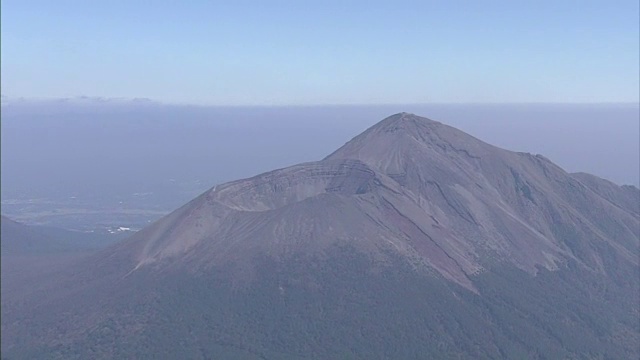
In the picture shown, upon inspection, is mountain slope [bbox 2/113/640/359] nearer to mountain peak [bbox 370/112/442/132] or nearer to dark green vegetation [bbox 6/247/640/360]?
dark green vegetation [bbox 6/247/640/360]

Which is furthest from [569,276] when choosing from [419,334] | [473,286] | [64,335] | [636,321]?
[64,335]

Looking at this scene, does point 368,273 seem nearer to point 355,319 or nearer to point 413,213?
point 355,319

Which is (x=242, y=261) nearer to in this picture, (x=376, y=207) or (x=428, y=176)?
(x=376, y=207)

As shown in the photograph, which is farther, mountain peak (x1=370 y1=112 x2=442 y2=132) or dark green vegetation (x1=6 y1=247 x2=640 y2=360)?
mountain peak (x1=370 y1=112 x2=442 y2=132)

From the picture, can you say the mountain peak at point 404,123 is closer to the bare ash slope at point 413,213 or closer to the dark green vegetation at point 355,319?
the bare ash slope at point 413,213

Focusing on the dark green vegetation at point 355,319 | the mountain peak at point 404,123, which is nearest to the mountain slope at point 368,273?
the dark green vegetation at point 355,319

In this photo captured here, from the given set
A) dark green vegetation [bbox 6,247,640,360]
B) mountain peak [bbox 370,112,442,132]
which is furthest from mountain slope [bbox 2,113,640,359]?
mountain peak [bbox 370,112,442,132]

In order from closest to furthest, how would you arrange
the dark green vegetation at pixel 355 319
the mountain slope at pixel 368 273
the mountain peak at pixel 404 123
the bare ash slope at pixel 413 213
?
1. the dark green vegetation at pixel 355 319
2. the mountain slope at pixel 368 273
3. the bare ash slope at pixel 413 213
4. the mountain peak at pixel 404 123
